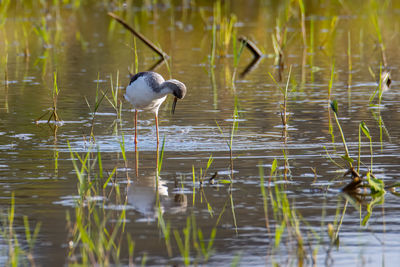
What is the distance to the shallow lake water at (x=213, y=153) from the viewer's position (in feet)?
16.3

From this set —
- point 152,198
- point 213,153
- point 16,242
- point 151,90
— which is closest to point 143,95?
point 151,90

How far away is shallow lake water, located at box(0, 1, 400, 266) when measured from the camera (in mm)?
4961

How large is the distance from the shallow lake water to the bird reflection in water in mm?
16

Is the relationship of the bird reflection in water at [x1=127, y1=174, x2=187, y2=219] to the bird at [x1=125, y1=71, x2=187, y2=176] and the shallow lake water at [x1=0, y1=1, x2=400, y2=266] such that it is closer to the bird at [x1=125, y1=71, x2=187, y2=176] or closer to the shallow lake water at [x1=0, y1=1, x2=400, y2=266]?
the shallow lake water at [x1=0, y1=1, x2=400, y2=266]

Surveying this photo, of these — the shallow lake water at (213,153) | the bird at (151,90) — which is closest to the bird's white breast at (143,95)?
the bird at (151,90)

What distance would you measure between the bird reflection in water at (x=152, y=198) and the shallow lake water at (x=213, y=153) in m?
0.02

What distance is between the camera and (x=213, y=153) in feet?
24.9

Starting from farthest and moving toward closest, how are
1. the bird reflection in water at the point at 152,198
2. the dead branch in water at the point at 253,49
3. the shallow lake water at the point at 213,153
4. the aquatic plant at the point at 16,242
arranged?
1. the dead branch in water at the point at 253,49
2. the bird reflection in water at the point at 152,198
3. the shallow lake water at the point at 213,153
4. the aquatic plant at the point at 16,242

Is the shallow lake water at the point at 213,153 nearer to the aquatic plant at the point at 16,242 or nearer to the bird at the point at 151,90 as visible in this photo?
the aquatic plant at the point at 16,242

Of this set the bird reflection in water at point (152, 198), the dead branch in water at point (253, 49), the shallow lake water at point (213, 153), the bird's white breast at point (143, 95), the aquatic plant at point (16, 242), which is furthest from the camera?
the dead branch in water at point (253, 49)

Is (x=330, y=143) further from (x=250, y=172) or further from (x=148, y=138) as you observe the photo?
(x=148, y=138)

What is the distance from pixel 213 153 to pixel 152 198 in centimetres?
163

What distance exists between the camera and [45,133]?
8711 mm

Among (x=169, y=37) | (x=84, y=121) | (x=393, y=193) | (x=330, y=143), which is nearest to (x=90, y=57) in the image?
(x=169, y=37)
